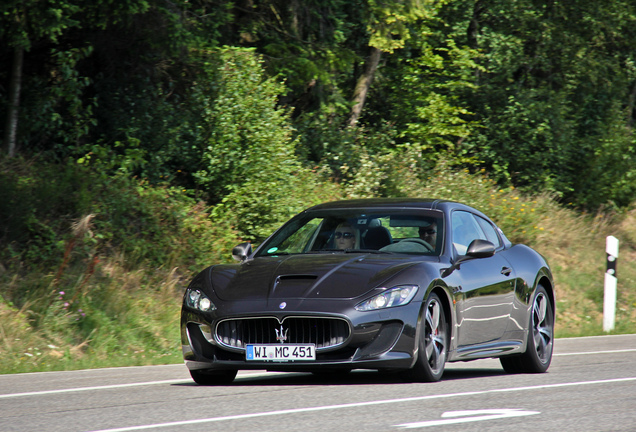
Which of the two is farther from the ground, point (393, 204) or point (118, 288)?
point (393, 204)

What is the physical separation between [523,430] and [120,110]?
13.4 m

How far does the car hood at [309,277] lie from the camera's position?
25.5 ft

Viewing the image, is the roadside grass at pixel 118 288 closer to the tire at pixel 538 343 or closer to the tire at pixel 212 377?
the tire at pixel 212 377

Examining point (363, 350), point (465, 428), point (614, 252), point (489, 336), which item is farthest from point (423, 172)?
point (465, 428)

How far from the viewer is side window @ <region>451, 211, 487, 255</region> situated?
9.14 meters

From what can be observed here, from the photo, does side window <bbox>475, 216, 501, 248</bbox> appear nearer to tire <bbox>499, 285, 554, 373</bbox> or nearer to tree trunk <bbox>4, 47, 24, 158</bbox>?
tire <bbox>499, 285, 554, 373</bbox>

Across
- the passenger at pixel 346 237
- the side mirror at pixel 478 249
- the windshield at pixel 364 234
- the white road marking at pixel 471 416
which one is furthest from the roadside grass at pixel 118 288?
the white road marking at pixel 471 416

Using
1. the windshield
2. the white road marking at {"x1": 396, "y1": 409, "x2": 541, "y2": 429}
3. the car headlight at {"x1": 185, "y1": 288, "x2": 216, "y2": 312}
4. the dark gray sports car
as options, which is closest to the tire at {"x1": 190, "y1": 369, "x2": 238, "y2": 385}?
the dark gray sports car

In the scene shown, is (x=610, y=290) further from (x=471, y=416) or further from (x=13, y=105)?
(x=471, y=416)

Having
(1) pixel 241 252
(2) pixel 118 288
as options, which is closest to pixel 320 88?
(2) pixel 118 288

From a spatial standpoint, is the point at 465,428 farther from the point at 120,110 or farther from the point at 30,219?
the point at 120,110

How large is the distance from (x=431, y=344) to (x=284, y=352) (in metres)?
1.18

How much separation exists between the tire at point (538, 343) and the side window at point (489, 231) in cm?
64

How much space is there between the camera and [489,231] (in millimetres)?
10227
